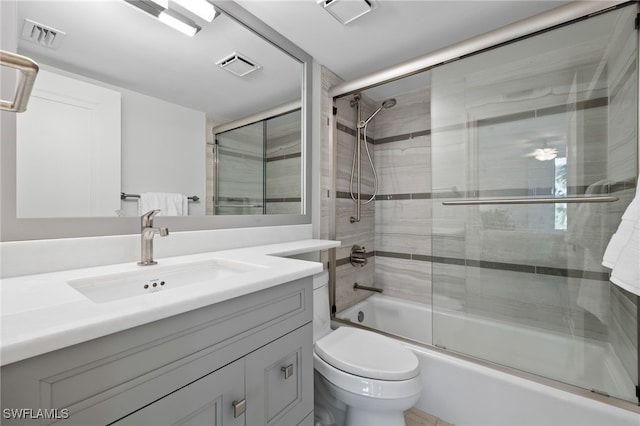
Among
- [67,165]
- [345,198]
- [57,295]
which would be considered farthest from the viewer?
[345,198]

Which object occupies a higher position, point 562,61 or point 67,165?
point 562,61

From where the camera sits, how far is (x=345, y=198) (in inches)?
83.0

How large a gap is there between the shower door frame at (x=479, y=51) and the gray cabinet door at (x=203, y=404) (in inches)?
46.4

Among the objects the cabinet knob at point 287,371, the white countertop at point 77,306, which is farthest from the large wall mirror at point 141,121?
the cabinet knob at point 287,371

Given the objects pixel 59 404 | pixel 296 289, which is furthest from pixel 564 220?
pixel 59 404

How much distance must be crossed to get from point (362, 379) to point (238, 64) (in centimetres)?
165

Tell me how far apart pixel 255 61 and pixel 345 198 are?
108cm

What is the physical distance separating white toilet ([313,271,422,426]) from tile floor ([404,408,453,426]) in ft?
1.06

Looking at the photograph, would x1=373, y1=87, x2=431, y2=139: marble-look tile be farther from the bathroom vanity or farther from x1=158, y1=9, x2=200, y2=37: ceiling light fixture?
the bathroom vanity

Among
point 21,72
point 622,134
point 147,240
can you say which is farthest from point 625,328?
point 21,72

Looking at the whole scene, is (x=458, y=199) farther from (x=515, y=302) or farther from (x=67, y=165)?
(x=67, y=165)

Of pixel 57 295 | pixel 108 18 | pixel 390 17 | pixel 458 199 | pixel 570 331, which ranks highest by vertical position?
pixel 390 17

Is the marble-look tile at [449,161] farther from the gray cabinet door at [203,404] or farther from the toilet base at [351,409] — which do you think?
the gray cabinet door at [203,404]

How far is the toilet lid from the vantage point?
115 cm
